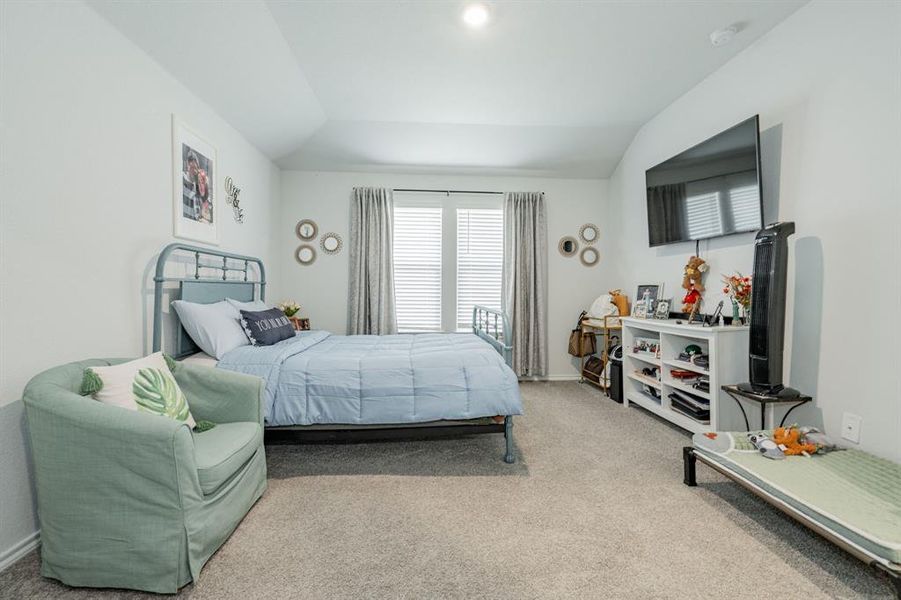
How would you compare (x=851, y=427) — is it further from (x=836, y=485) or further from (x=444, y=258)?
(x=444, y=258)

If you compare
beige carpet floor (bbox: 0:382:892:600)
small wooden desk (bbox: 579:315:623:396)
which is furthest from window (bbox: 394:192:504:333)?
beige carpet floor (bbox: 0:382:892:600)

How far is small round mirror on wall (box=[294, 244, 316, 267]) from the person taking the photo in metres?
4.57

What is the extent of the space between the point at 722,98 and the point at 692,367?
2.12 meters

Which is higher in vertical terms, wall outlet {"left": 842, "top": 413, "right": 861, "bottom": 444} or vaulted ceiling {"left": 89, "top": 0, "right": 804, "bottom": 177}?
vaulted ceiling {"left": 89, "top": 0, "right": 804, "bottom": 177}

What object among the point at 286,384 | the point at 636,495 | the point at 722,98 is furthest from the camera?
the point at 722,98

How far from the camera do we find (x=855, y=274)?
2.08 m

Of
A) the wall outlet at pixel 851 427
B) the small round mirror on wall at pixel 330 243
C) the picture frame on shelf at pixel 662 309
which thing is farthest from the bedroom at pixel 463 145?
the small round mirror on wall at pixel 330 243

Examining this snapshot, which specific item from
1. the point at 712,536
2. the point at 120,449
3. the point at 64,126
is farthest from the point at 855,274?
the point at 64,126

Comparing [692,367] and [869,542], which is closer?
[869,542]

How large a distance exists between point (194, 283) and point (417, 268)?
2501 mm

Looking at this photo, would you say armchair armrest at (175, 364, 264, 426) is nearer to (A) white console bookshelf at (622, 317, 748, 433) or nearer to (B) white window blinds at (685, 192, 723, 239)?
(A) white console bookshelf at (622, 317, 748, 433)

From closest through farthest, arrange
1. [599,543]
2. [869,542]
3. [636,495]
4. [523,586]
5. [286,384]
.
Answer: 1. [869,542]
2. [523,586]
3. [599,543]
4. [636,495]
5. [286,384]

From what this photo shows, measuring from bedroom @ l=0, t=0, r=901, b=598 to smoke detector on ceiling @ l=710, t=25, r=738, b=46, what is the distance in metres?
0.02

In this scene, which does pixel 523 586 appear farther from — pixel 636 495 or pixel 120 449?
pixel 120 449
